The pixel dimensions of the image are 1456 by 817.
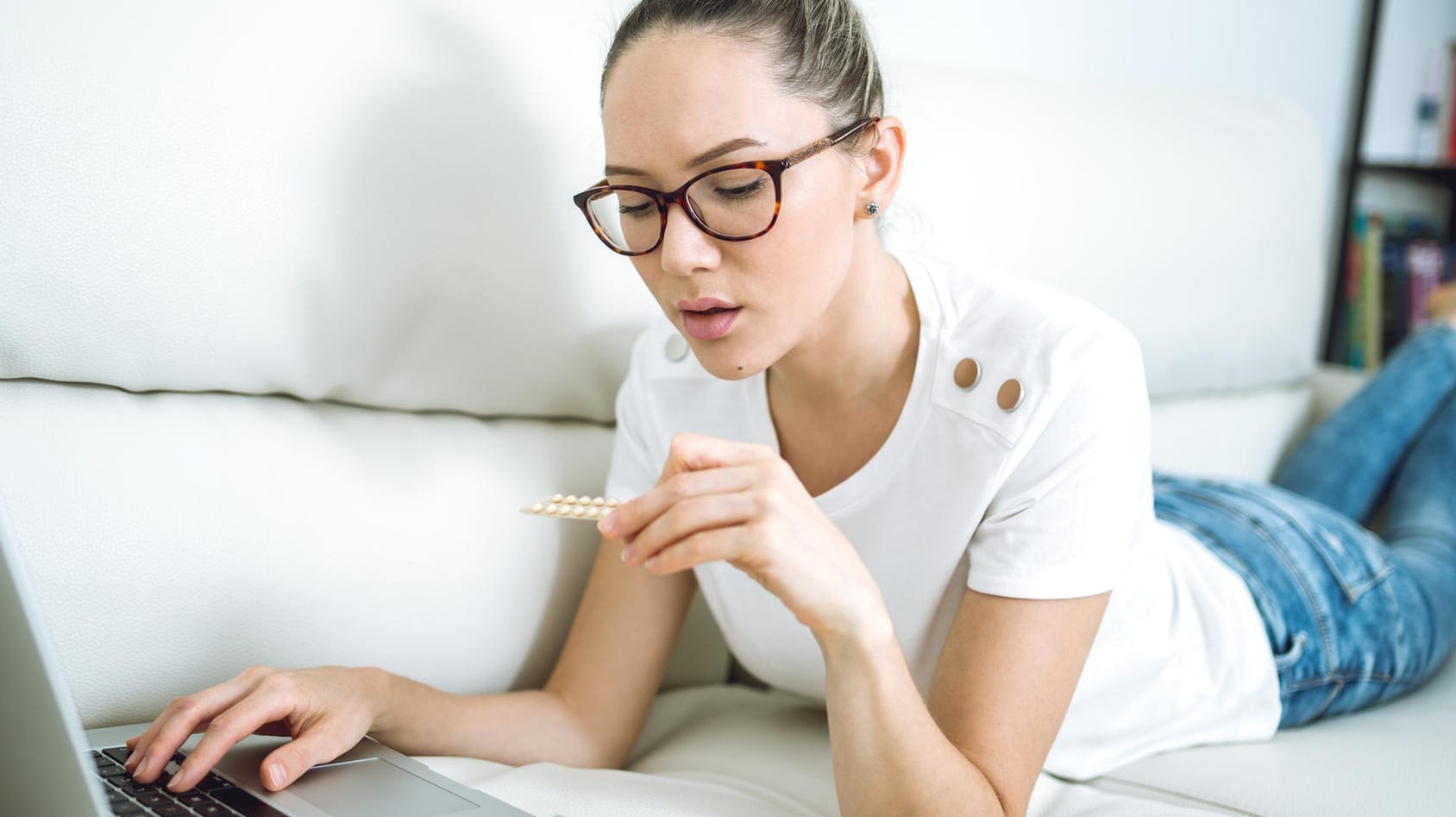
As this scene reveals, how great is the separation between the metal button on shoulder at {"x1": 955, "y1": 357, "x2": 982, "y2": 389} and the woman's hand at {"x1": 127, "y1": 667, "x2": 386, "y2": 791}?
0.56 metres

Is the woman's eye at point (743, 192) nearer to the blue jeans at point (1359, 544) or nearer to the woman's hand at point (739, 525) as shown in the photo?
the woman's hand at point (739, 525)

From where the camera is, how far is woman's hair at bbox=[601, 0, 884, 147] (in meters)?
0.95

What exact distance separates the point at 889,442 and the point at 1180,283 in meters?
1.05

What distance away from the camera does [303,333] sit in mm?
1091

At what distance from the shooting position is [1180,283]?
75.4 inches

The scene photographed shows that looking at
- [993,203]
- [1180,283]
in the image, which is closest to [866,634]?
[993,203]

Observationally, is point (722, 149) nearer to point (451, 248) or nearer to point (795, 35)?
point (795, 35)

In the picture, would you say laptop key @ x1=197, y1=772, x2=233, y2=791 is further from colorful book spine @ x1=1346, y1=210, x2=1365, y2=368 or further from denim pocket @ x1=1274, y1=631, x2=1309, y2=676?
colorful book spine @ x1=1346, y1=210, x2=1365, y2=368

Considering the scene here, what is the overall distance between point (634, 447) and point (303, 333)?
35 cm

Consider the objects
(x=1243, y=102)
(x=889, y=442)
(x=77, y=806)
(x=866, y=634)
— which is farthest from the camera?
(x=1243, y=102)

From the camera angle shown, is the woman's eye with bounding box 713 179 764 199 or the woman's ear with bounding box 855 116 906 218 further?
the woman's ear with bounding box 855 116 906 218

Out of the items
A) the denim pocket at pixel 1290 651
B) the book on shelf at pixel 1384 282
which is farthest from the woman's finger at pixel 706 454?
the book on shelf at pixel 1384 282

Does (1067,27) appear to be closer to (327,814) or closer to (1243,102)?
(1243,102)

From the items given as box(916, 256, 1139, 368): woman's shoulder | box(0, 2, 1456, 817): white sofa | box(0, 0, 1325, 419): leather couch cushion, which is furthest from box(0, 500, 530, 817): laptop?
box(916, 256, 1139, 368): woman's shoulder
